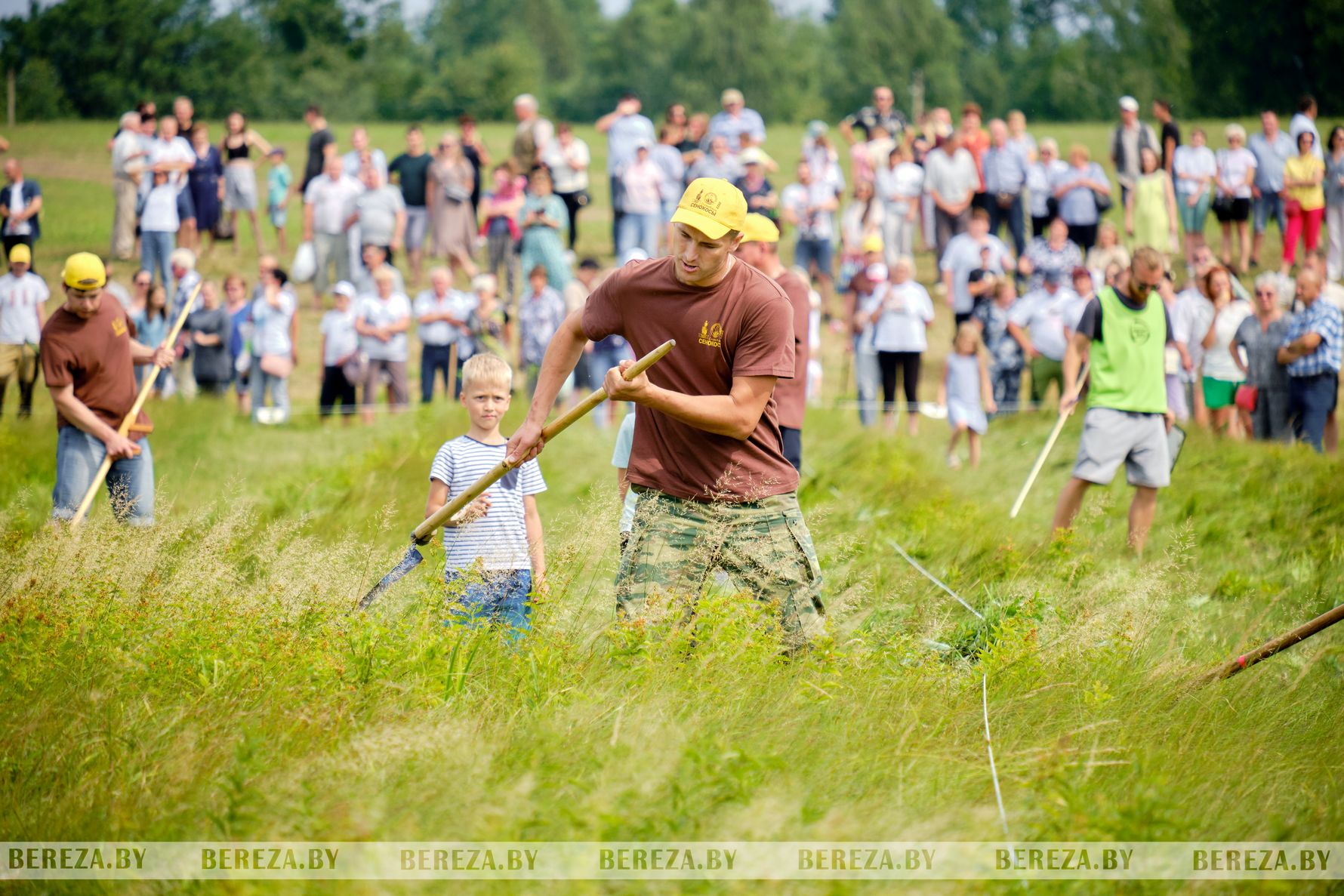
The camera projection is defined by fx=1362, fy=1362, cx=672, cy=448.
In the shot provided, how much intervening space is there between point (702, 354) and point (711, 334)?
0.09 meters

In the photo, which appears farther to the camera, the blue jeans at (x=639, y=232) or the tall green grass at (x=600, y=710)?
the blue jeans at (x=639, y=232)

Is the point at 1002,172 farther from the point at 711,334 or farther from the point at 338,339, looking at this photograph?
the point at 711,334

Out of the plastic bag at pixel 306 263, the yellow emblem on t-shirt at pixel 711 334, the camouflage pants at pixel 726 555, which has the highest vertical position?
the yellow emblem on t-shirt at pixel 711 334

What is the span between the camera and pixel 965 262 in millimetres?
16391

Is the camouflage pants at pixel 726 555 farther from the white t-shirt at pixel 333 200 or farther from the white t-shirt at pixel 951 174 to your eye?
the white t-shirt at pixel 951 174

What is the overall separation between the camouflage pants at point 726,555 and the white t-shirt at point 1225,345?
31.9 feet

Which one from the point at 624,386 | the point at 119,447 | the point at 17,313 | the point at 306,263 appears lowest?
the point at 119,447

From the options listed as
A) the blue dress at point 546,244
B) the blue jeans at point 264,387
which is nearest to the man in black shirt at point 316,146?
the blue dress at point 546,244

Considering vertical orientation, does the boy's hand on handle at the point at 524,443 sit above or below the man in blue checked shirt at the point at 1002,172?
below

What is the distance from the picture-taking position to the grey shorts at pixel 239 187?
20062 millimetres

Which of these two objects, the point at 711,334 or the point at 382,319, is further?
the point at 382,319

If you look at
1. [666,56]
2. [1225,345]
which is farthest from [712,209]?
[666,56]

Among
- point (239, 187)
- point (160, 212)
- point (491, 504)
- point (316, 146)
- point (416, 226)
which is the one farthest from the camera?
point (239, 187)

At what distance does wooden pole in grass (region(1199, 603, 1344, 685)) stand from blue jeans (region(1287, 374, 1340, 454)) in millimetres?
7498
